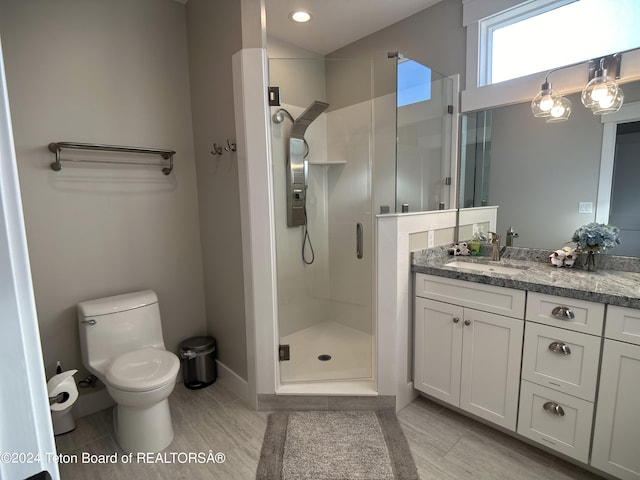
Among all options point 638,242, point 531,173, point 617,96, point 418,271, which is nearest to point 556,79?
point 617,96

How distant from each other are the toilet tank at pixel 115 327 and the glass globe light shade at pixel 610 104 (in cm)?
295

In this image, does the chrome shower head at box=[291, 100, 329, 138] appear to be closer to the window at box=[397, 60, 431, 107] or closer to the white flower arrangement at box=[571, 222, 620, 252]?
the window at box=[397, 60, 431, 107]

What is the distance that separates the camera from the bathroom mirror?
1887mm

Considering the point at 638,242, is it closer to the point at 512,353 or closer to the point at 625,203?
the point at 625,203

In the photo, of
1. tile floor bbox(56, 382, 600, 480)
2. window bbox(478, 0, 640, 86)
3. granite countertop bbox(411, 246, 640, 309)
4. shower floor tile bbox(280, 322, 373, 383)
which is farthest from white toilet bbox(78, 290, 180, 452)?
window bbox(478, 0, 640, 86)

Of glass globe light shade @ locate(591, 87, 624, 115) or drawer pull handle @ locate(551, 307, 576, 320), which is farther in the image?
glass globe light shade @ locate(591, 87, 624, 115)

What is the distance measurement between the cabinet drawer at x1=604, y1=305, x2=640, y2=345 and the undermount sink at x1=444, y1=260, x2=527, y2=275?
493mm

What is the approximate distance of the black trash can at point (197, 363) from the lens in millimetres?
2408

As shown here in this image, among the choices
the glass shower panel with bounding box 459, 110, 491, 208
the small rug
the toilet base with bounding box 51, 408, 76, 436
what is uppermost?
the glass shower panel with bounding box 459, 110, 491, 208

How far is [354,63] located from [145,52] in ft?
5.07

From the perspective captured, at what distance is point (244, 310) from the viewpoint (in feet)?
7.18

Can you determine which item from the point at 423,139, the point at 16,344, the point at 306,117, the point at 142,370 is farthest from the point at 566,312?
the point at 142,370

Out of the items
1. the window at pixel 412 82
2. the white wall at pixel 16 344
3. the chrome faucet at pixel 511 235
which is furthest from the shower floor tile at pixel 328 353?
the white wall at pixel 16 344

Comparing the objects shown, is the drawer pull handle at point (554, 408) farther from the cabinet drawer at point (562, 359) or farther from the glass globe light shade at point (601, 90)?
the glass globe light shade at point (601, 90)
